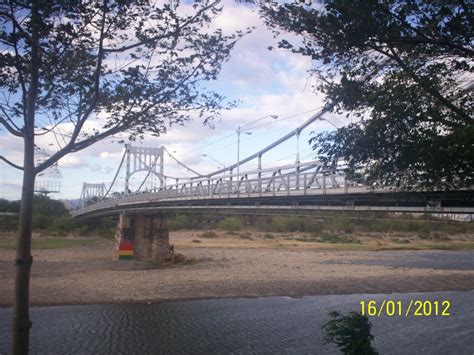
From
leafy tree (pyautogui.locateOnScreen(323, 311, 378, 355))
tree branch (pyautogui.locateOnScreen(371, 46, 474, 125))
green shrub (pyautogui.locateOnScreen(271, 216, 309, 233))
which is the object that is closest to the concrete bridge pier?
leafy tree (pyautogui.locateOnScreen(323, 311, 378, 355))

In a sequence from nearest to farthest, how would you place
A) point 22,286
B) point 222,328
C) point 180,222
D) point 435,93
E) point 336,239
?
point 22,286
point 435,93
point 222,328
point 336,239
point 180,222

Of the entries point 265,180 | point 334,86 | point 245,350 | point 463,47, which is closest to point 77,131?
point 334,86

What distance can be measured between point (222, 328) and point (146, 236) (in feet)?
84.0

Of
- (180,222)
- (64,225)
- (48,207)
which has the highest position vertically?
(48,207)

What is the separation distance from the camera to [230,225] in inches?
2995

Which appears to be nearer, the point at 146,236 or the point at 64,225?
the point at 146,236

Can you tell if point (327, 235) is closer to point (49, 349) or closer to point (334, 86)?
point (49, 349)

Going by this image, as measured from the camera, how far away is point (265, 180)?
24.4 m

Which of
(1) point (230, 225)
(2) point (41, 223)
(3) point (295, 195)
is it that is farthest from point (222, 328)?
(2) point (41, 223)

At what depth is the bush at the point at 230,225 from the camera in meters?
75.8

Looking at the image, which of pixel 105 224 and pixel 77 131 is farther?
pixel 105 224

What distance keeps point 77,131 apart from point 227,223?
7056cm

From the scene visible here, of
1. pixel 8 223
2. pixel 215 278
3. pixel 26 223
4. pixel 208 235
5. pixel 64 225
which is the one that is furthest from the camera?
pixel 64 225

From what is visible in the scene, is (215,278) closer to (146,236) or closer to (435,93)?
(146,236)
